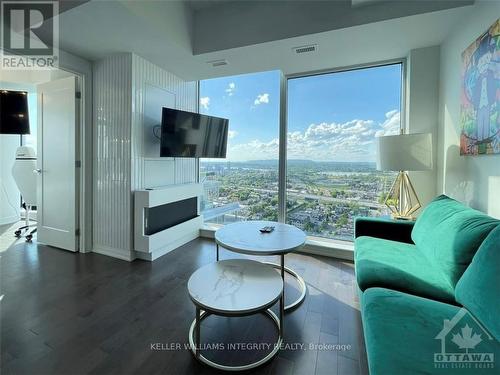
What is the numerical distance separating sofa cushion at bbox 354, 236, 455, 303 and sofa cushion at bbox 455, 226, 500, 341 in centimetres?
19

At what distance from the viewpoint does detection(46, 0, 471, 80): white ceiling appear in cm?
210

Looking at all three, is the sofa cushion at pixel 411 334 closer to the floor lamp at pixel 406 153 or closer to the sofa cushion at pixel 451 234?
the sofa cushion at pixel 451 234

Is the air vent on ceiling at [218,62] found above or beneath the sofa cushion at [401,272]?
above

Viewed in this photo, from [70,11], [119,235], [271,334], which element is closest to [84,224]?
[119,235]

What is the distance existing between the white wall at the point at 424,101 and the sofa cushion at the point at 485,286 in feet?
5.62

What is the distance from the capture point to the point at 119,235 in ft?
9.53

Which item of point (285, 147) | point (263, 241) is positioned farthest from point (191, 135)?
point (263, 241)

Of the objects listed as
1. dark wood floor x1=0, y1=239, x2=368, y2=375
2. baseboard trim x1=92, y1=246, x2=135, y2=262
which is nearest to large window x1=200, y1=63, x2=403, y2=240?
dark wood floor x1=0, y1=239, x2=368, y2=375

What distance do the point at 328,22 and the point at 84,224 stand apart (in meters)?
3.58

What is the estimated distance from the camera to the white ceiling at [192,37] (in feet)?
6.90

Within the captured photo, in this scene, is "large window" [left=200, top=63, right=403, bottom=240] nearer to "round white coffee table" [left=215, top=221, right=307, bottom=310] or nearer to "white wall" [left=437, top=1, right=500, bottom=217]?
"white wall" [left=437, top=1, right=500, bottom=217]

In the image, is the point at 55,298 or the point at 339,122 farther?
the point at 339,122

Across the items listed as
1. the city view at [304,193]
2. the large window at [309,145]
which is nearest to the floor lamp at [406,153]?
the city view at [304,193]

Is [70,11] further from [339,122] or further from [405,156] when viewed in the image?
[405,156]
